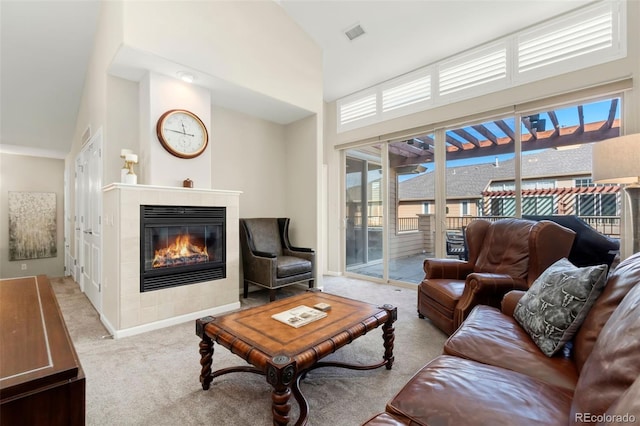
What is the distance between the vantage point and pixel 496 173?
3.86m

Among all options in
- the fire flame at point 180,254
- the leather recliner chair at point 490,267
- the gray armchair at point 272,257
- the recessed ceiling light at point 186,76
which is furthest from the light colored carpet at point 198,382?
the recessed ceiling light at point 186,76

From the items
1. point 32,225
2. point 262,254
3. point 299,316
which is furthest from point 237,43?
point 32,225

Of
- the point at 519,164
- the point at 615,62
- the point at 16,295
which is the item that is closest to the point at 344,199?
the point at 519,164

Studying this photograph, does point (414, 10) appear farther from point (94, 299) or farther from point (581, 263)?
point (94, 299)

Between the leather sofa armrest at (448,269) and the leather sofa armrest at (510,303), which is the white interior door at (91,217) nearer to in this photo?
the leather sofa armrest at (448,269)

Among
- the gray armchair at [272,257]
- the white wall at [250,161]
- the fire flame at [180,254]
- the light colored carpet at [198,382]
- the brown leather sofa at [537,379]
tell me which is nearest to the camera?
the brown leather sofa at [537,379]

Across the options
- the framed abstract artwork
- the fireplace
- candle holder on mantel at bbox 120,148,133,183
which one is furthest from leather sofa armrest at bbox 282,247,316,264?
the framed abstract artwork

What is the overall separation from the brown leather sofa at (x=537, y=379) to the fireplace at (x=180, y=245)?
105 inches

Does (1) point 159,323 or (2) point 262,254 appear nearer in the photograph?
(1) point 159,323

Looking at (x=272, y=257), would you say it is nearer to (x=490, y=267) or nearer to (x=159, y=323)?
(x=159, y=323)

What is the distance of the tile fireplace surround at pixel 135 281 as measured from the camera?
274cm

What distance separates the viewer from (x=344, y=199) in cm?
545

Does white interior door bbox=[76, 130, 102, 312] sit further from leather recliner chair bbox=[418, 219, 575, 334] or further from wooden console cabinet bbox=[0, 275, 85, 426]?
leather recliner chair bbox=[418, 219, 575, 334]

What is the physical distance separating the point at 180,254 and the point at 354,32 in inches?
140
